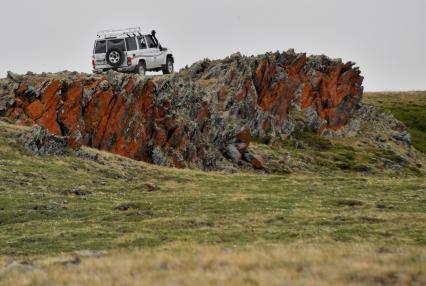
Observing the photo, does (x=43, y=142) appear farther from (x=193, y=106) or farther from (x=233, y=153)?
(x=233, y=153)

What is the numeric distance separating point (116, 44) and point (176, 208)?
30.9 meters

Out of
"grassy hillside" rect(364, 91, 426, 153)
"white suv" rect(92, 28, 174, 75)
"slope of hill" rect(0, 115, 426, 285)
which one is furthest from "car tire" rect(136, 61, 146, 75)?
"grassy hillside" rect(364, 91, 426, 153)

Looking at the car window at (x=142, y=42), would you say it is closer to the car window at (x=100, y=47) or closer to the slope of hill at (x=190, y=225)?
the car window at (x=100, y=47)

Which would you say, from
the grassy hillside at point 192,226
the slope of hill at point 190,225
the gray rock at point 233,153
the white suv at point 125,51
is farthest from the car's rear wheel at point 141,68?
the gray rock at point 233,153

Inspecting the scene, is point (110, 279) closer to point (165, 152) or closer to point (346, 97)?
point (165, 152)

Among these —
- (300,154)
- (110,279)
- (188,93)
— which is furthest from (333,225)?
(300,154)

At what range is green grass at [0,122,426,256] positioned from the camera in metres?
22.2

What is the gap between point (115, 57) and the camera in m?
57.6

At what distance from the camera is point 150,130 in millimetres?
57375

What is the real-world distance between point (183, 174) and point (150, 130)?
37.9 ft

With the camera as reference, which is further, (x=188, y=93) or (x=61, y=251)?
(x=188, y=93)

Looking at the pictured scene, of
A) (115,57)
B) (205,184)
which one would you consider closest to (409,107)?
(115,57)

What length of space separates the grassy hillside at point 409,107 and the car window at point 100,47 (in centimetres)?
7873

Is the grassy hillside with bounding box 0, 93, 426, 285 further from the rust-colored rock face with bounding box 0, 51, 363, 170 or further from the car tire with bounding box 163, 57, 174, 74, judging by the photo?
the car tire with bounding box 163, 57, 174, 74
